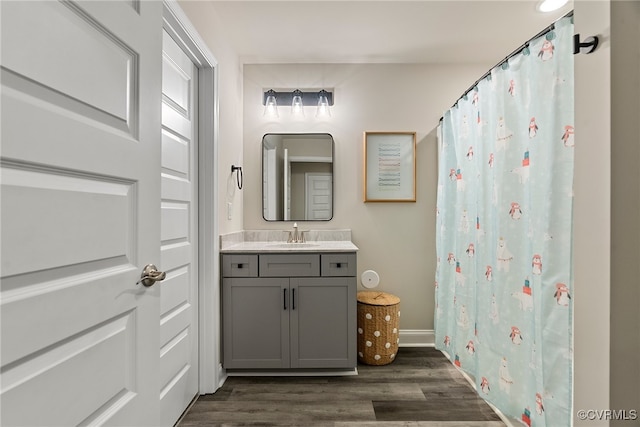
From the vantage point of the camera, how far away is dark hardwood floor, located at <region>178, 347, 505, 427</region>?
5.55ft

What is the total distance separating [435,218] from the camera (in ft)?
8.93

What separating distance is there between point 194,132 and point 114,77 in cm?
113

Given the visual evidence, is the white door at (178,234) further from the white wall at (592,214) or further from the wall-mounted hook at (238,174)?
the white wall at (592,214)

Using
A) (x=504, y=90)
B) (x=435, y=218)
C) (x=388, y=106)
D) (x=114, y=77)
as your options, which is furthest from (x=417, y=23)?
(x=114, y=77)

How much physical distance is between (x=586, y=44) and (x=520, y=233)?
834 millimetres

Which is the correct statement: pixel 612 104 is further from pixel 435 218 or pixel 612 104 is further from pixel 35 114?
pixel 435 218

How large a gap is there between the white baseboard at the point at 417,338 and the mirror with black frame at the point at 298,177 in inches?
48.1

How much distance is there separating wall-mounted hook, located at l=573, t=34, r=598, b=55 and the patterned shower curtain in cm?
33

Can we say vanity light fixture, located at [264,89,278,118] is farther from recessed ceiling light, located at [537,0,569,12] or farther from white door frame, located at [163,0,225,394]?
recessed ceiling light, located at [537,0,569,12]

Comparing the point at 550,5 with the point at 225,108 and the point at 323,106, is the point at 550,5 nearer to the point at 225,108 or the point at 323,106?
the point at 323,106

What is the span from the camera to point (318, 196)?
8.90 ft

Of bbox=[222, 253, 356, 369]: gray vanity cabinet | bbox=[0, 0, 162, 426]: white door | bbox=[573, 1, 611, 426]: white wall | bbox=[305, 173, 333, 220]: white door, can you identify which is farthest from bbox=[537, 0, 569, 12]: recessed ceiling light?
bbox=[0, 0, 162, 426]: white door

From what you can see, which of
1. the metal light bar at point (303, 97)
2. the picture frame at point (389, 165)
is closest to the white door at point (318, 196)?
the picture frame at point (389, 165)

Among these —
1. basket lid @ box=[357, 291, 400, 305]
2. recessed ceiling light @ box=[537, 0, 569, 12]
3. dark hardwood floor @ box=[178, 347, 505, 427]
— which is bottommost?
dark hardwood floor @ box=[178, 347, 505, 427]
